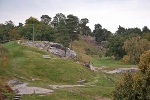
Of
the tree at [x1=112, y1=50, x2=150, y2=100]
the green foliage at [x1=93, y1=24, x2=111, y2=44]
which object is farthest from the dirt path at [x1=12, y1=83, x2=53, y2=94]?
the green foliage at [x1=93, y1=24, x2=111, y2=44]

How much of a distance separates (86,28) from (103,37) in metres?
10.4

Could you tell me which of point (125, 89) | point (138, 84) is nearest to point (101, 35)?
point (125, 89)

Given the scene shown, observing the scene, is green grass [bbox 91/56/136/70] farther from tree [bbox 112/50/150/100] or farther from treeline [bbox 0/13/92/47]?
tree [bbox 112/50/150/100]

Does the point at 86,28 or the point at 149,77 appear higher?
the point at 86,28

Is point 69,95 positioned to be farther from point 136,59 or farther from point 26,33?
point 26,33

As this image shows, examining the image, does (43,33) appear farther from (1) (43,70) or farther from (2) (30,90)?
(2) (30,90)

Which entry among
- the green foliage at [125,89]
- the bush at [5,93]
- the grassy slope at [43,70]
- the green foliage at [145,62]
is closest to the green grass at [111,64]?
the grassy slope at [43,70]

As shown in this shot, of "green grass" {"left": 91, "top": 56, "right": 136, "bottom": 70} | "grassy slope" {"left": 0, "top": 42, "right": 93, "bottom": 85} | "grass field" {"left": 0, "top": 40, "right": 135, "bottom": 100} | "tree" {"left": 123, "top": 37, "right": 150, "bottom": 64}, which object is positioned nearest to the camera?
"grass field" {"left": 0, "top": 40, "right": 135, "bottom": 100}

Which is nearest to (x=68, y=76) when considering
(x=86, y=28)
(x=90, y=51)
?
(x=90, y=51)

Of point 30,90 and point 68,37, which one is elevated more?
point 68,37

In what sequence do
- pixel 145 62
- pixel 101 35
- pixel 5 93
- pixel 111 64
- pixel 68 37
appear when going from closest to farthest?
pixel 145 62, pixel 5 93, pixel 68 37, pixel 111 64, pixel 101 35

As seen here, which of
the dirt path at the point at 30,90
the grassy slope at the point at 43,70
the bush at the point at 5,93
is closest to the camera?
the bush at the point at 5,93

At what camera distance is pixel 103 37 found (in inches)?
4759

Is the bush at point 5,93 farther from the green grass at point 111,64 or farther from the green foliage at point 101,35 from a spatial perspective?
the green foliage at point 101,35
